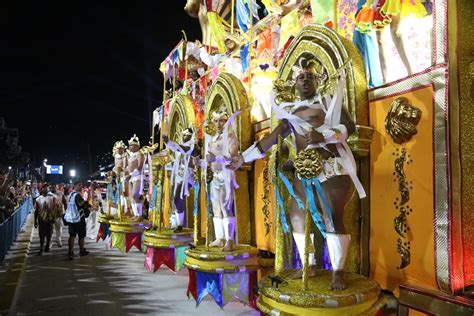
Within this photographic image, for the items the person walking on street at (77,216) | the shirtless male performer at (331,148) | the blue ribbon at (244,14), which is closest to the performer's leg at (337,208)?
the shirtless male performer at (331,148)

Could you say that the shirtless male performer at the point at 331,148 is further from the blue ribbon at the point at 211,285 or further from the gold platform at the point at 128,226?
the gold platform at the point at 128,226

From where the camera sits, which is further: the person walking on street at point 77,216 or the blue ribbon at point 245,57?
the person walking on street at point 77,216

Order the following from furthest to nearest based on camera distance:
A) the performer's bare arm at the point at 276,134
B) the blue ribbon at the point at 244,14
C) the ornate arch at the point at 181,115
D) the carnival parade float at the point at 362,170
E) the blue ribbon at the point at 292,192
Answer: the ornate arch at the point at 181,115 → the blue ribbon at the point at 244,14 → the performer's bare arm at the point at 276,134 → the blue ribbon at the point at 292,192 → the carnival parade float at the point at 362,170

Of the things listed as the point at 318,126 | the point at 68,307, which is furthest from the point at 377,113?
the point at 68,307

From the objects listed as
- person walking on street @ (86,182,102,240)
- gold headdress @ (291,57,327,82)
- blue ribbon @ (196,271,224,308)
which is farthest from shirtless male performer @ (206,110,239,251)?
person walking on street @ (86,182,102,240)

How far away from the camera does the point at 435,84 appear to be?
2.71m

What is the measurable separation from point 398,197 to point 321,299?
1.00 metres

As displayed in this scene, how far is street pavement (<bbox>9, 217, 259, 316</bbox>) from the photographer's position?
16.1ft

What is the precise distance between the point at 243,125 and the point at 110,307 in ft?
9.42

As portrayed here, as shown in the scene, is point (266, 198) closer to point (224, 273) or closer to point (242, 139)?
point (242, 139)

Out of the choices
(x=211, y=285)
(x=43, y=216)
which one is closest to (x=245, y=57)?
(x=211, y=285)

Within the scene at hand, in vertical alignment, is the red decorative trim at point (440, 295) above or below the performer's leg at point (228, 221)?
below

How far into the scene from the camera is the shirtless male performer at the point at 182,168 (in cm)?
600

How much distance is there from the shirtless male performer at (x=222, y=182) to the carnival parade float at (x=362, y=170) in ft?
0.06
